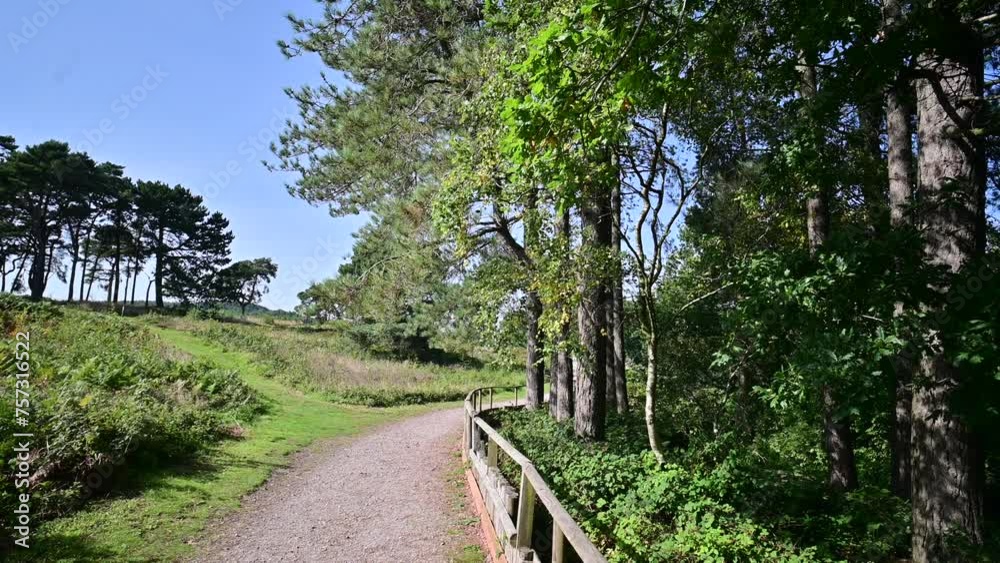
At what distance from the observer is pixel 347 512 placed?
764cm

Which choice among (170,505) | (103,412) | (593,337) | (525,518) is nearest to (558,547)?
(525,518)

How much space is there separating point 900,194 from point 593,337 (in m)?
4.85

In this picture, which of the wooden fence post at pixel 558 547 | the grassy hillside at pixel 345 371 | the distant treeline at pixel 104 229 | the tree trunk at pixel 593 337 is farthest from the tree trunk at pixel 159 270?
the wooden fence post at pixel 558 547

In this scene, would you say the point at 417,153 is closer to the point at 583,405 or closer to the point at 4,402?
the point at 583,405

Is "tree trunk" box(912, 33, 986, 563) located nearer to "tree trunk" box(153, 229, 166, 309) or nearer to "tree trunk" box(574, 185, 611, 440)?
"tree trunk" box(574, 185, 611, 440)

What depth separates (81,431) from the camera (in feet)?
24.9

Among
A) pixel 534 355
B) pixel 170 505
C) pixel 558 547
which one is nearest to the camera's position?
pixel 558 547

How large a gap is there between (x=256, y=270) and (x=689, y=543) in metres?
67.6

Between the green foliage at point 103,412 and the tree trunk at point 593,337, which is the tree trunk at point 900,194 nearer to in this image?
the tree trunk at point 593,337

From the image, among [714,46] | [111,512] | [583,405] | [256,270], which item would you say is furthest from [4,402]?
[256,270]

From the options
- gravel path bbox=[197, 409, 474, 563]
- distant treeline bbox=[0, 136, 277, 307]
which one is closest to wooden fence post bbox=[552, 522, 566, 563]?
gravel path bbox=[197, 409, 474, 563]

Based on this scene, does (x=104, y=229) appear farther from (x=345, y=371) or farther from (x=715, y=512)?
(x=715, y=512)

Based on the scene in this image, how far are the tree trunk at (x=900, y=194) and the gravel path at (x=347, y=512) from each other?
18.2 feet

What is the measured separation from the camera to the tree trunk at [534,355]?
13953 millimetres
